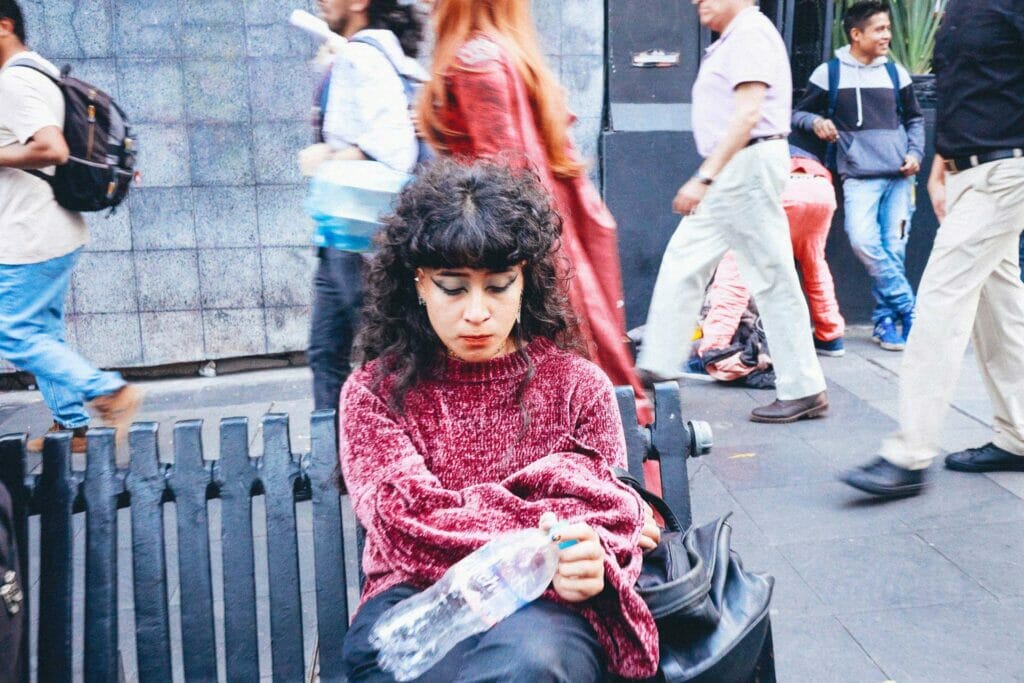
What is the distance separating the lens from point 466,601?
5.93 ft

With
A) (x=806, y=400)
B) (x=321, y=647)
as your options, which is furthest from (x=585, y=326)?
(x=806, y=400)

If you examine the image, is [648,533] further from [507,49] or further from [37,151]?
[37,151]

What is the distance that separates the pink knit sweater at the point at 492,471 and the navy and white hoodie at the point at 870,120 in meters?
4.56

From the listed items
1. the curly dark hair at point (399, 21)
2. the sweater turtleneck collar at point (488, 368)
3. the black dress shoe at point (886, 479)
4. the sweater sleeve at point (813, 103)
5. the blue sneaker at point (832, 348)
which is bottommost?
the blue sneaker at point (832, 348)

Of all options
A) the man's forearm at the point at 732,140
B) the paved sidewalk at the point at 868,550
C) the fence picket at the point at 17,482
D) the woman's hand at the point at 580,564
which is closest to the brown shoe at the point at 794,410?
the paved sidewalk at the point at 868,550

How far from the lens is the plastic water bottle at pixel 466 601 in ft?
5.77

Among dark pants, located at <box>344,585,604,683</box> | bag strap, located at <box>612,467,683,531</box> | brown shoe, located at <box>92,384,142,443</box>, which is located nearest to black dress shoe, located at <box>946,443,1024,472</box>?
bag strap, located at <box>612,467,683,531</box>

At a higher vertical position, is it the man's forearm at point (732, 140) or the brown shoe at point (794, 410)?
the man's forearm at point (732, 140)

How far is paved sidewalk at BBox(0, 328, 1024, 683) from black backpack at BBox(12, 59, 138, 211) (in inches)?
47.4

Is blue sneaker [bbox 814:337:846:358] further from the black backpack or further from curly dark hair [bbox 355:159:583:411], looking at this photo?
curly dark hair [bbox 355:159:583:411]

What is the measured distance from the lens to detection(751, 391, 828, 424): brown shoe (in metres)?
4.77

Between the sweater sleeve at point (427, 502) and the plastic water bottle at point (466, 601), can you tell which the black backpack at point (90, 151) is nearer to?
the sweater sleeve at point (427, 502)

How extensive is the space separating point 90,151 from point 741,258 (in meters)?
2.86

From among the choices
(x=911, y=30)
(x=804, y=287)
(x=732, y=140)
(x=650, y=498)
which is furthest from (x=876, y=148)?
(x=650, y=498)
